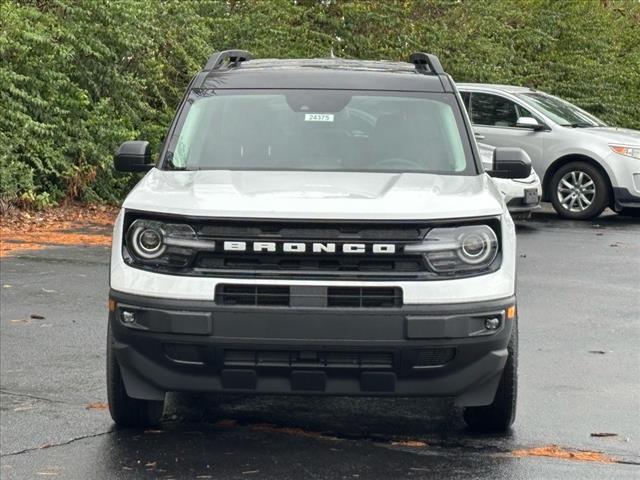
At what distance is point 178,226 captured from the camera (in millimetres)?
5633

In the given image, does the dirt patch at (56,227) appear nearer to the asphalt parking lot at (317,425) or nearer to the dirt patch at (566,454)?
the asphalt parking lot at (317,425)

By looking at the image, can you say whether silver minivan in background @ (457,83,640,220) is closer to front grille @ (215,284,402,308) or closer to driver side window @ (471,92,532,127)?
driver side window @ (471,92,532,127)

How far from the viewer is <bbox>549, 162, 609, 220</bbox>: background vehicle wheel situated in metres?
17.0

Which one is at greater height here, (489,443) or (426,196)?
(426,196)

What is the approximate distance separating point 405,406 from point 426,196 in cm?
150

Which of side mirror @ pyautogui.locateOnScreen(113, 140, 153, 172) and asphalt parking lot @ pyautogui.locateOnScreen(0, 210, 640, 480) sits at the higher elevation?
side mirror @ pyautogui.locateOnScreen(113, 140, 153, 172)

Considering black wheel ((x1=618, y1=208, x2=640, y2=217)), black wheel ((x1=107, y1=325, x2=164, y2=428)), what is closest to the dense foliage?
black wheel ((x1=618, y1=208, x2=640, y2=217))

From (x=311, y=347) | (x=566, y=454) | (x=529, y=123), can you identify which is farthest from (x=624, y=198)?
(x=311, y=347)

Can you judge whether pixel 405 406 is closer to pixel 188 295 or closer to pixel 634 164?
pixel 188 295

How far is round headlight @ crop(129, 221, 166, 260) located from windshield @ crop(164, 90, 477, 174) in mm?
950

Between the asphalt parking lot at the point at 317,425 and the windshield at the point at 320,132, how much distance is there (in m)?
1.27

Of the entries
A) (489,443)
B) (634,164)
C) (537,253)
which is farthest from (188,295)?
(634,164)

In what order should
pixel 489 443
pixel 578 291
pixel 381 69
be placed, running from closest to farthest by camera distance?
pixel 489 443
pixel 381 69
pixel 578 291

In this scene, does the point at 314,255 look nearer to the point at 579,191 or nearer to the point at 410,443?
the point at 410,443
